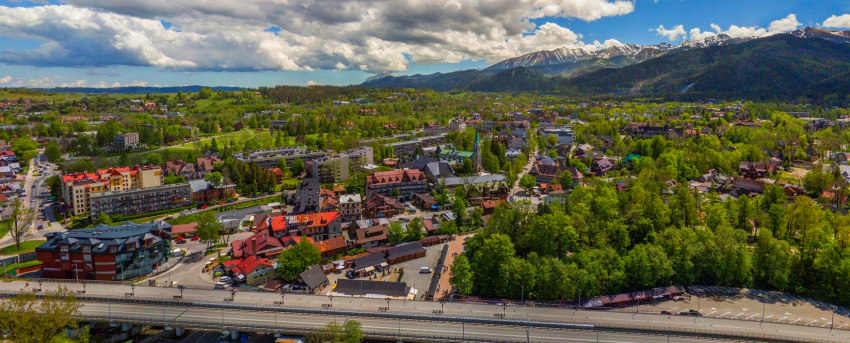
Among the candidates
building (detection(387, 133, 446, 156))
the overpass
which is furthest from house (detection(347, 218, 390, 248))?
building (detection(387, 133, 446, 156))

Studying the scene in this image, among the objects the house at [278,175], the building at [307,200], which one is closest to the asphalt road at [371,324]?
the building at [307,200]

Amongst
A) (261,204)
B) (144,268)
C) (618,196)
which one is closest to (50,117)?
(261,204)

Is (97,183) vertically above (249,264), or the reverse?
(97,183)

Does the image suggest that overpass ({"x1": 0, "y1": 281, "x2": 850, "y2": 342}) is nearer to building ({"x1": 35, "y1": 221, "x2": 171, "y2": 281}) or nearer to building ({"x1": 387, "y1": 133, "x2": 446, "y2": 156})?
building ({"x1": 35, "y1": 221, "x2": 171, "y2": 281})

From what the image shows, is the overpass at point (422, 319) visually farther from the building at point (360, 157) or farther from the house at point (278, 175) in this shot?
the building at point (360, 157)

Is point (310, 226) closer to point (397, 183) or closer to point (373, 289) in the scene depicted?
point (373, 289)

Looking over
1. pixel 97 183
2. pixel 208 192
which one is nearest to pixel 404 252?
pixel 208 192
